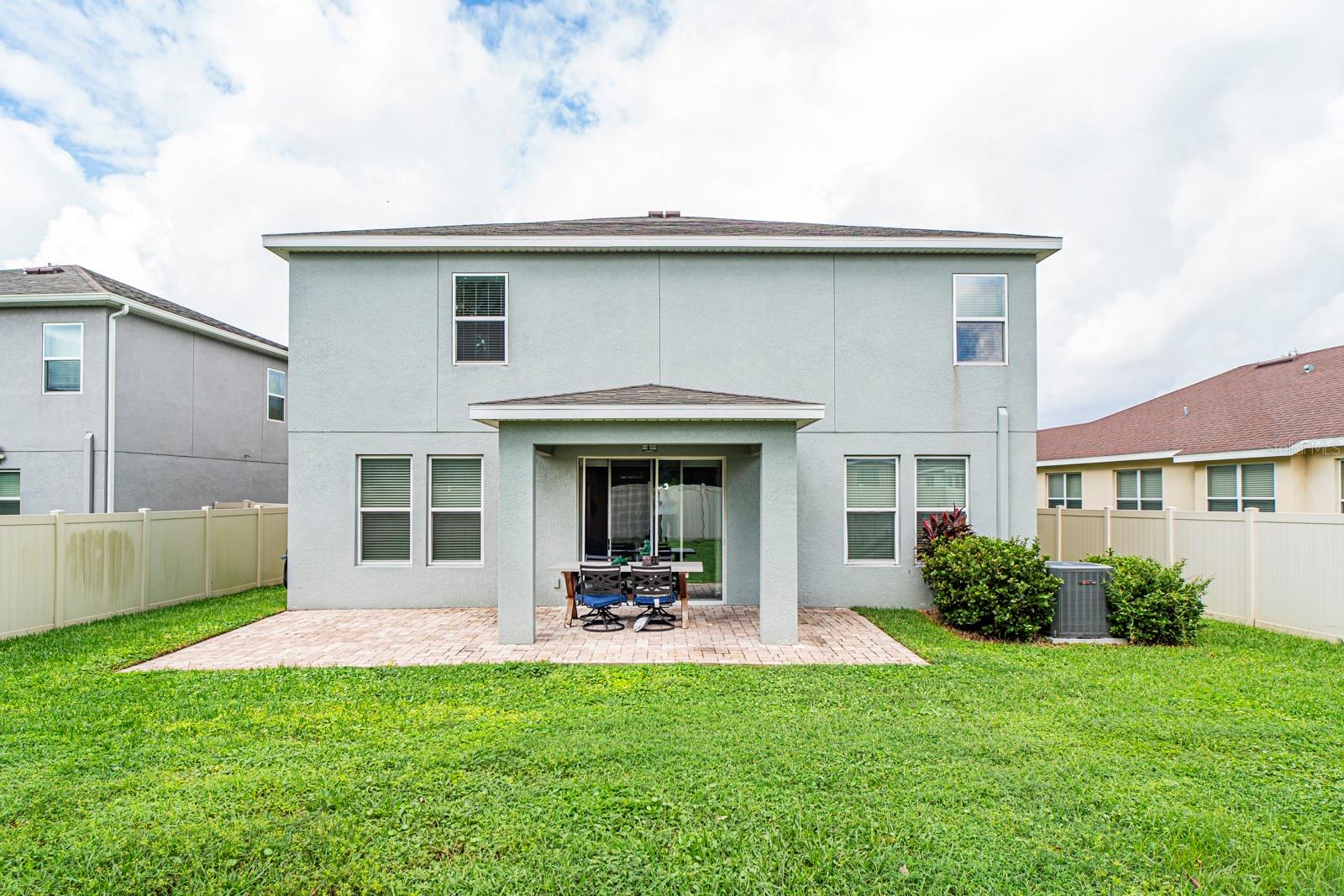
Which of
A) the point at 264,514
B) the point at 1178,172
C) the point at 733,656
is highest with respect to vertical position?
the point at 1178,172

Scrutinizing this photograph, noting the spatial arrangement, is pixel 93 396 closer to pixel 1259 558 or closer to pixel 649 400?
pixel 649 400

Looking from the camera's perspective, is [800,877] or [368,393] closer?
[800,877]

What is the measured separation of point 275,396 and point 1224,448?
23724 mm

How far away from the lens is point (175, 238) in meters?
23.4

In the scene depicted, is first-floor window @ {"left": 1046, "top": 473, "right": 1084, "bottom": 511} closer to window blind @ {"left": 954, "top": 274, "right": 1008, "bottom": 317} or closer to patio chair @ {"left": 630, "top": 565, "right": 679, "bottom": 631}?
window blind @ {"left": 954, "top": 274, "right": 1008, "bottom": 317}

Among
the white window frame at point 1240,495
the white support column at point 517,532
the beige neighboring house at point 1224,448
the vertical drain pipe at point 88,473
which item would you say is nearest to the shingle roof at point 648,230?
the white support column at point 517,532

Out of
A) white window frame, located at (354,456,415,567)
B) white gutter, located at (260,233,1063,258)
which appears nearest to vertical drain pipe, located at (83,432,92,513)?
white gutter, located at (260,233,1063,258)

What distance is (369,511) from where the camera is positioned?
1136 centimetres

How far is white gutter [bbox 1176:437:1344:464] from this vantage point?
11974mm

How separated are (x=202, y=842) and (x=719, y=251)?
10.1 m

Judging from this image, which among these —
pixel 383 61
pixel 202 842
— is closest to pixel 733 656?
pixel 202 842

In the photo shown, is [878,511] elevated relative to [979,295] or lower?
lower

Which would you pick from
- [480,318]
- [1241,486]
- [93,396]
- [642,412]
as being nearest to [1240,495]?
[1241,486]

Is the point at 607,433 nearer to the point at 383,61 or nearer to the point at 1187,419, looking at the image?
the point at 383,61
